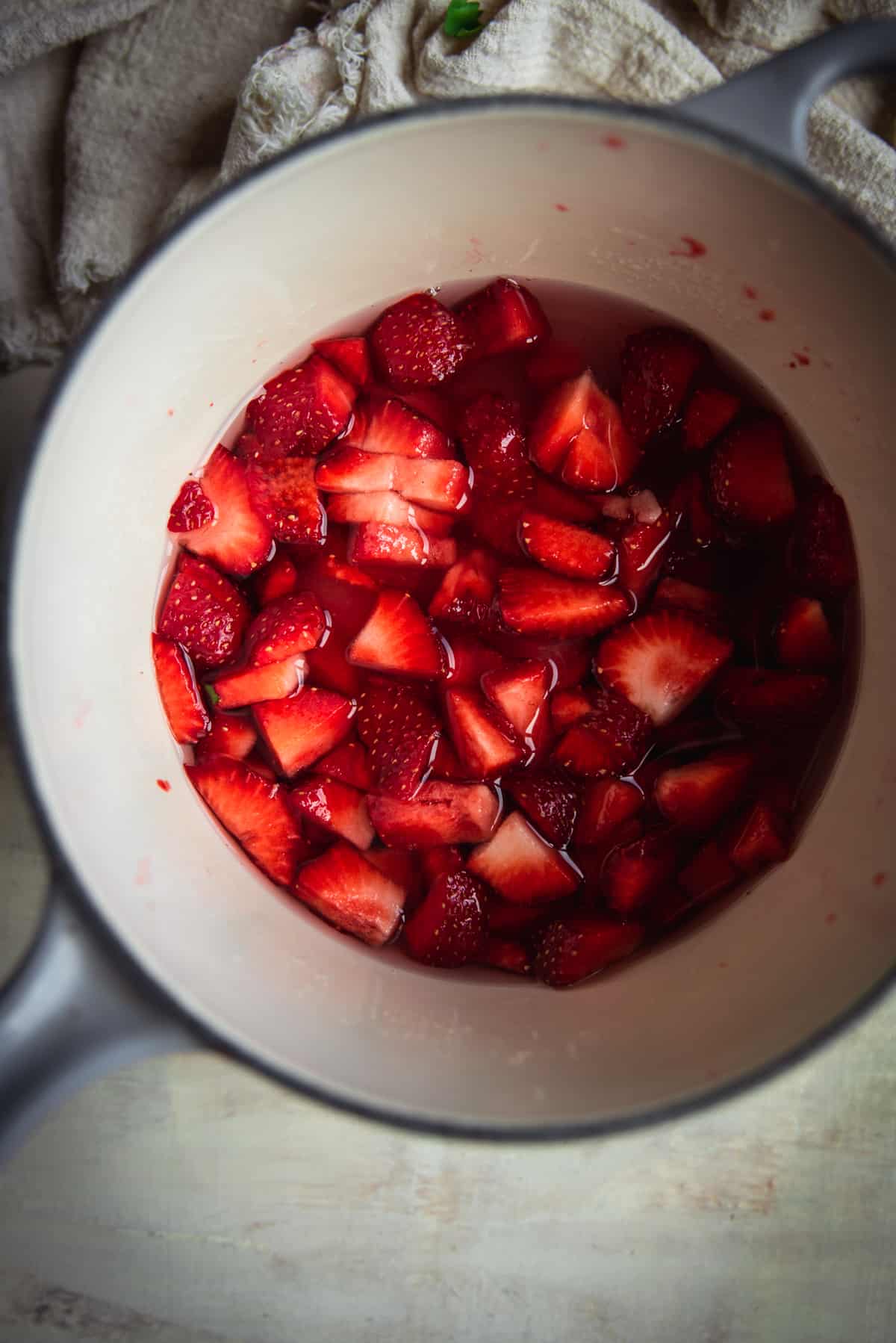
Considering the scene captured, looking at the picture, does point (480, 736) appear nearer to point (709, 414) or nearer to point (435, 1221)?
point (709, 414)

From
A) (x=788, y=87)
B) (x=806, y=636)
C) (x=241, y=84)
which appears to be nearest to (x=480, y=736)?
(x=806, y=636)

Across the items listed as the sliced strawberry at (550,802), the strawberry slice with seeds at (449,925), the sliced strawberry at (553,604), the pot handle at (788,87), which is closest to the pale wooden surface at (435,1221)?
the strawberry slice with seeds at (449,925)

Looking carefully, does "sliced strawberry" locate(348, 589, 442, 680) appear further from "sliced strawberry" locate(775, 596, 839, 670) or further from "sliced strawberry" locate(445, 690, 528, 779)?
"sliced strawberry" locate(775, 596, 839, 670)

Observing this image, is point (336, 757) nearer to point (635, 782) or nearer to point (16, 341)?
point (635, 782)

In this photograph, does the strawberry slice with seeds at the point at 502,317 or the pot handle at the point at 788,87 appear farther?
the strawberry slice with seeds at the point at 502,317

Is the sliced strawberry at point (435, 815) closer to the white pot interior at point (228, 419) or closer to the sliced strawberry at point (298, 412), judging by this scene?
the white pot interior at point (228, 419)

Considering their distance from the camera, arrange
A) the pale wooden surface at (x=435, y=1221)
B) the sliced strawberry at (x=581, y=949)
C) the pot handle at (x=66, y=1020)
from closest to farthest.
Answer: the pot handle at (x=66, y=1020)
the sliced strawberry at (x=581, y=949)
the pale wooden surface at (x=435, y=1221)
